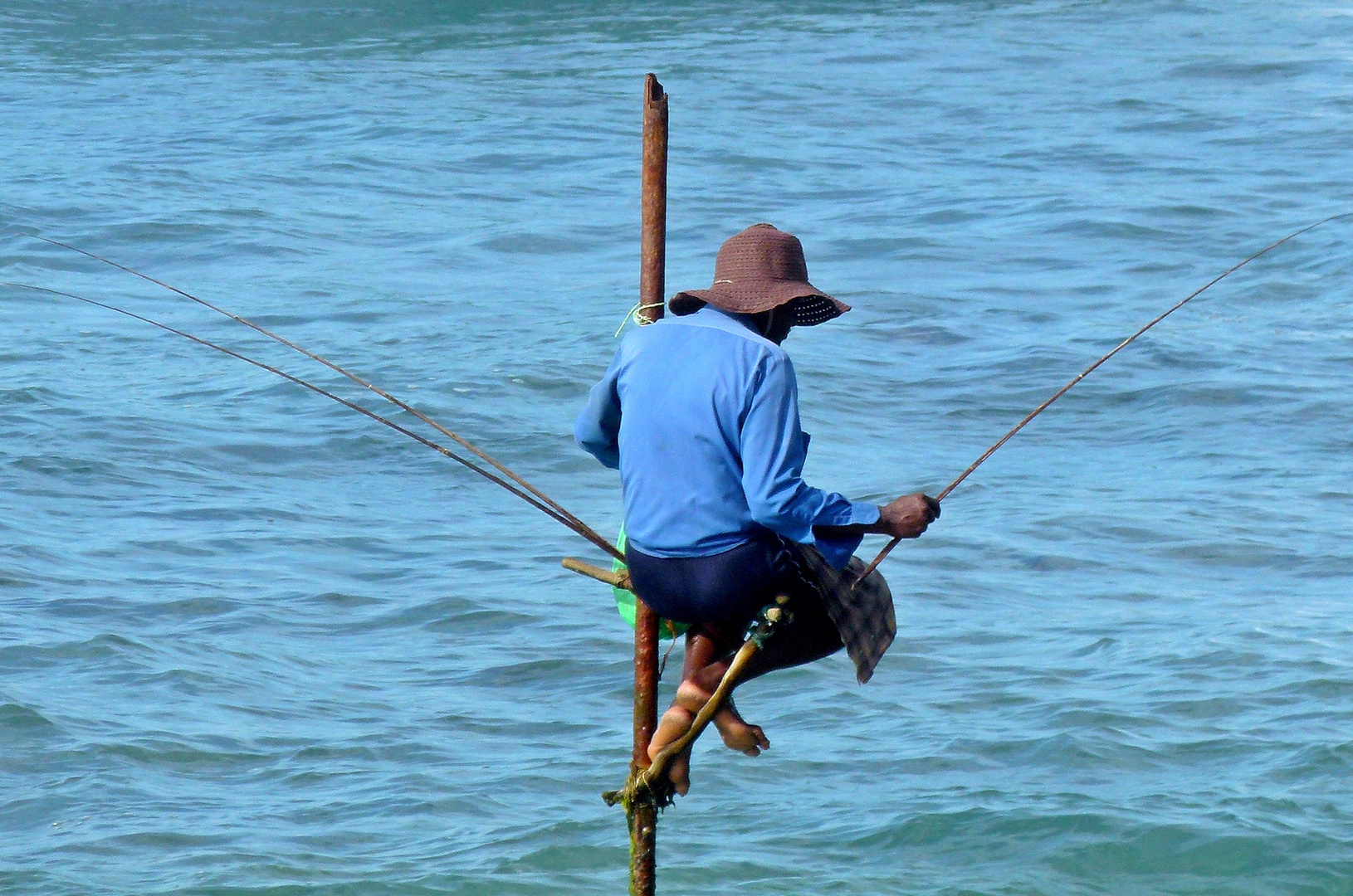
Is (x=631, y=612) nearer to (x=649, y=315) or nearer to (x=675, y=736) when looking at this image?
(x=675, y=736)

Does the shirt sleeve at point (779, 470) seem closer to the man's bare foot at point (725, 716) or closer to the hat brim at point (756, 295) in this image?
the hat brim at point (756, 295)

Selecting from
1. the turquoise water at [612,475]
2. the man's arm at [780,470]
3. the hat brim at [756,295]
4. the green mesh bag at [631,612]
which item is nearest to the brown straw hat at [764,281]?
the hat brim at [756,295]

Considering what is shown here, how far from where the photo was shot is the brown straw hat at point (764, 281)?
417cm

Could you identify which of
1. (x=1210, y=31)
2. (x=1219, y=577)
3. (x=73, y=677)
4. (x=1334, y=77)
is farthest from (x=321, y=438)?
(x=1210, y=31)

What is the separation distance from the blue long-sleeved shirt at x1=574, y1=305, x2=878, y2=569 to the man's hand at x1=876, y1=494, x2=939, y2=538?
27mm

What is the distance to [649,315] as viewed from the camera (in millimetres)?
4367

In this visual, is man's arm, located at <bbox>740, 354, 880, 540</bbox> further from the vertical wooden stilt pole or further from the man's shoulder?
the vertical wooden stilt pole

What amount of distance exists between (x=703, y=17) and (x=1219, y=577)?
17.8 metres

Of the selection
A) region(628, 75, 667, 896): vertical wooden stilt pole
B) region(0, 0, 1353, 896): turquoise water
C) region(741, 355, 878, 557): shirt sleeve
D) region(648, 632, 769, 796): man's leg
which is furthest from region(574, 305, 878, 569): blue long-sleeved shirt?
region(0, 0, 1353, 896): turquoise water

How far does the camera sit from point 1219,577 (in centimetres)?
1038

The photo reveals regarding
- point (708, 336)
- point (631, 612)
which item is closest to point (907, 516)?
point (708, 336)

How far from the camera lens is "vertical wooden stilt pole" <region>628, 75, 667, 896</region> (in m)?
4.29

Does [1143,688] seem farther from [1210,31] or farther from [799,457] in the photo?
[1210,31]

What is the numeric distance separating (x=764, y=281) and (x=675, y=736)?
102 centimetres
